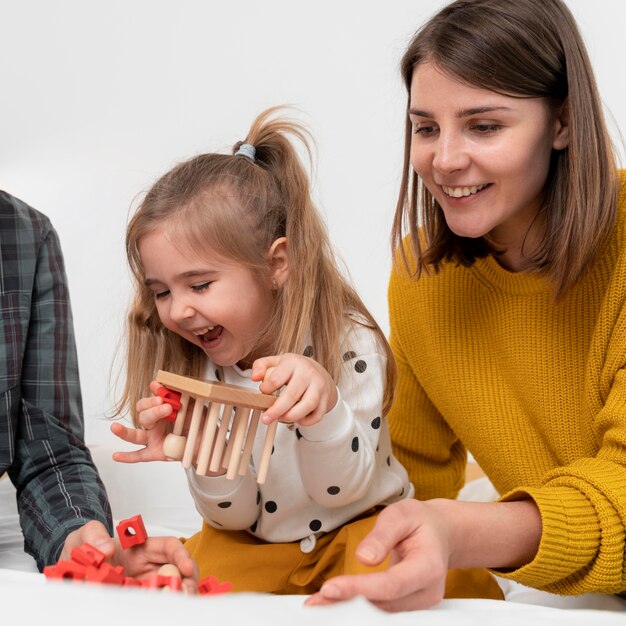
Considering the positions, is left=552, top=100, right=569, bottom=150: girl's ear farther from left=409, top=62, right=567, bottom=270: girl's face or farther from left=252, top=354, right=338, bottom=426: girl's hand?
left=252, top=354, right=338, bottom=426: girl's hand

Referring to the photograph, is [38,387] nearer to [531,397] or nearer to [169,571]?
[169,571]

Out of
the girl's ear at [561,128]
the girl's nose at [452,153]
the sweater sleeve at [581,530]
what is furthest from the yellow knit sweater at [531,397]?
the girl's nose at [452,153]

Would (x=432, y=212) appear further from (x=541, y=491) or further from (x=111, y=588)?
(x=111, y=588)

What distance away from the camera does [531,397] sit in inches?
53.9

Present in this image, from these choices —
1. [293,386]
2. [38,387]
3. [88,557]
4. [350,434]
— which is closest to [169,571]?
[88,557]

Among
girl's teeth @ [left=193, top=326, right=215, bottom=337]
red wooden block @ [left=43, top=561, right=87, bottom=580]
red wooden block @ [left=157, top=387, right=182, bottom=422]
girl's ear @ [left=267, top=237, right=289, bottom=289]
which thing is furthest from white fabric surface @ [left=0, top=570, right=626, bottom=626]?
girl's ear @ [left=267, top=237, right=289, bottom=289]

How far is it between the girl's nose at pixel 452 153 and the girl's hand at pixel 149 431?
45 centimetres

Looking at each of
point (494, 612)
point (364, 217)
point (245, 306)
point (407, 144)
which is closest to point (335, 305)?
point (245, 306)

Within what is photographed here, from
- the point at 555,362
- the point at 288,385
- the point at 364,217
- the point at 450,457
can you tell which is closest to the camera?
the point at 288,385

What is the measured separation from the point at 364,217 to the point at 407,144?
41.8 inches

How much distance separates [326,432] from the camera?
3.91 feet

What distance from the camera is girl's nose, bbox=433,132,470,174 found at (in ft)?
3.90

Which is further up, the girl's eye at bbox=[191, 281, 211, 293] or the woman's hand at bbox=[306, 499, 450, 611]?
the girl's eye at bbox=[191, 281, 211, 293]

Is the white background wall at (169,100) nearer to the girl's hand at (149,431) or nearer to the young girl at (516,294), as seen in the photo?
the young girl at (516,294)
